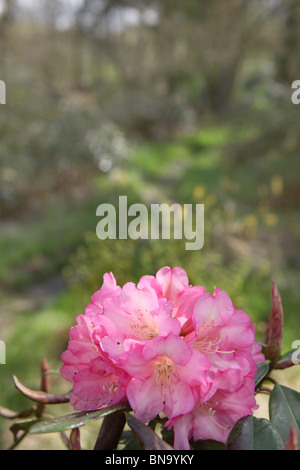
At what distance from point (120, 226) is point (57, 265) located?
82cm

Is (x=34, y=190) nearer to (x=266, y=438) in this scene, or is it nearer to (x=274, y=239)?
(x=274, y=239)

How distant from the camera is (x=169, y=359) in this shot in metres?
0.57

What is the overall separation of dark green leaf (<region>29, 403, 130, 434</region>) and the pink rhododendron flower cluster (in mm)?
19

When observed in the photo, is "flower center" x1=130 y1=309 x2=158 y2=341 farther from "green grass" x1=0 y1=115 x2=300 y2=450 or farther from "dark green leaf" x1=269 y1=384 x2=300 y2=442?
"green grass" x1=0 y1=115 x2=300 y2=450

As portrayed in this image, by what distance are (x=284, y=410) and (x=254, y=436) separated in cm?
11

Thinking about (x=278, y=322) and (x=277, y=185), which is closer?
(x=278, y=322)

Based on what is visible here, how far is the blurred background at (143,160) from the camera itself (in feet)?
13.0

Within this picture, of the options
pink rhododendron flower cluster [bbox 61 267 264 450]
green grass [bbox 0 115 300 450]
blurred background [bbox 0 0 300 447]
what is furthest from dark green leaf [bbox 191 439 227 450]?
green grass [bbox 0 115 300 450]

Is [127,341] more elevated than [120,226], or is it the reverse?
[120,226]

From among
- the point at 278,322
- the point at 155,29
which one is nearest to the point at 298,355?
the point at 278,322

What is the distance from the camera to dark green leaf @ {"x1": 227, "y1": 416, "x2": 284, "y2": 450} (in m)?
0.55

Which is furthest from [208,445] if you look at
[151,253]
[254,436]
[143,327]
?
[151,253]
